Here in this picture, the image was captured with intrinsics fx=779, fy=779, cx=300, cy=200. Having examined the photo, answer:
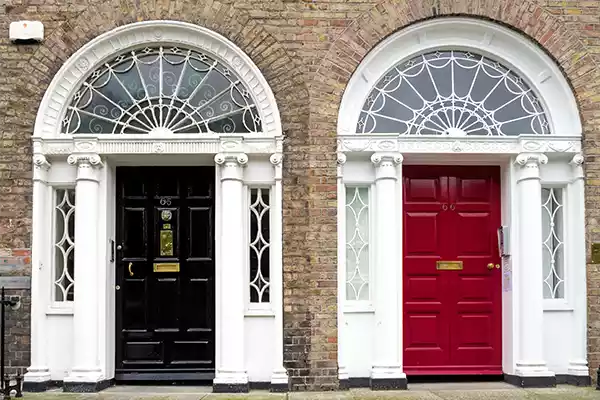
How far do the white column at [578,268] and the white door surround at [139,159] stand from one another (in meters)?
3.12

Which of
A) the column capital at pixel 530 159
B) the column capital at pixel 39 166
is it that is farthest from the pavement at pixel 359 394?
the column capital at pixel 530 159

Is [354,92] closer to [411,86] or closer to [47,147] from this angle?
[411,86]

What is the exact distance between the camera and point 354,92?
8.32 metres

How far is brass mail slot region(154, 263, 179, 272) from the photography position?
27.9 feet

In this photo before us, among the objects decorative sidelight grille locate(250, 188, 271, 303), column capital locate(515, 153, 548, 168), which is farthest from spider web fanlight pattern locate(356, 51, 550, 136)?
decorative sidelight grille locate(250, 188, 271, 303)

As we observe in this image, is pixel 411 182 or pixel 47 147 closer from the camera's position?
pixel 47 147

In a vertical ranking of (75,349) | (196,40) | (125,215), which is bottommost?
(75,349)

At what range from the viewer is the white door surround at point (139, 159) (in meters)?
8.02

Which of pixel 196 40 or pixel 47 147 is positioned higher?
pixel 196 40

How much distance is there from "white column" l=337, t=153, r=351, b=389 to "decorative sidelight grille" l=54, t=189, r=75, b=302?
282 centimetres

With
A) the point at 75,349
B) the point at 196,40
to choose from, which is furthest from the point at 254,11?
the point at 75,349

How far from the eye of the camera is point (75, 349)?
314 inches

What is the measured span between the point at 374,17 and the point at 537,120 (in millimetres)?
2104

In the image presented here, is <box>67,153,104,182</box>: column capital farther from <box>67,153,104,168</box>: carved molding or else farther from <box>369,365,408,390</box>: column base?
<box>369,365,408,390</box>: column base
